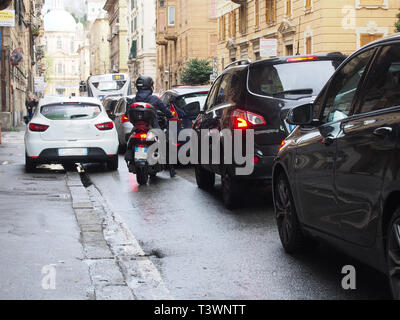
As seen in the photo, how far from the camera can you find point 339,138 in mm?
5262

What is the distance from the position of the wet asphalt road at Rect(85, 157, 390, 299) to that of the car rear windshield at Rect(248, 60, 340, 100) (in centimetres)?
136

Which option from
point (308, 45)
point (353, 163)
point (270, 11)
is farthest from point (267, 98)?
point (270, 11)

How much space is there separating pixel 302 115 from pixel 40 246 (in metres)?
2.65

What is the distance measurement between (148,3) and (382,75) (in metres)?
85.5

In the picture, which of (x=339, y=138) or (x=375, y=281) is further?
(x=375, y=281)

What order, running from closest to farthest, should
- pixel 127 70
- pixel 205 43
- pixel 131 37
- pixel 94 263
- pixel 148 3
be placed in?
pixel 94 263, pixel 205 43, pixel 148 3, pixel 131 37, pixel 127 70

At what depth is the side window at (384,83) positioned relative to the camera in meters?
4.65

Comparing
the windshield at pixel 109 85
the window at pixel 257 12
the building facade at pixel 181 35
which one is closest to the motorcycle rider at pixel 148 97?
the window at pixel 257 12

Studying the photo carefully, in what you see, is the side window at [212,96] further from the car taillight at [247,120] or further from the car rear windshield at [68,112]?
the car rear windshield at [68,112]

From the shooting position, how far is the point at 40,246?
6.97 metres

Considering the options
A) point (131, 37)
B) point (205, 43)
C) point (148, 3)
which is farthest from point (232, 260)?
point (131, 37)

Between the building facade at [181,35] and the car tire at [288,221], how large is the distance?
5685 centimetres

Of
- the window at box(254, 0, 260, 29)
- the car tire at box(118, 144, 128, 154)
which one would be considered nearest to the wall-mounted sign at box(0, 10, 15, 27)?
the car tire at box(118, 144, 128, 154)

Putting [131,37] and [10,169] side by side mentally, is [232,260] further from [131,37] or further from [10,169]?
[131,37]
